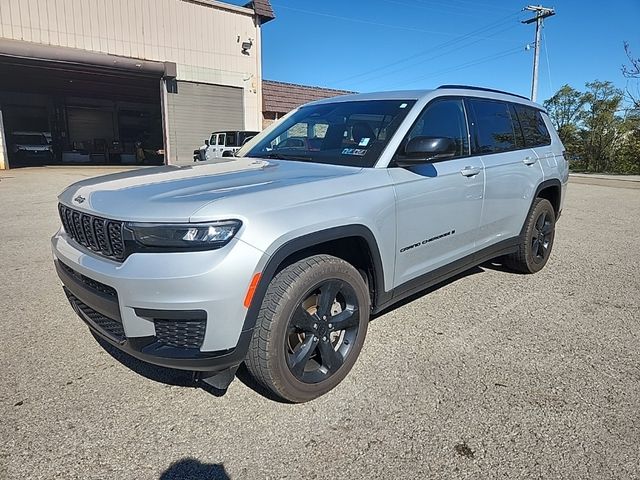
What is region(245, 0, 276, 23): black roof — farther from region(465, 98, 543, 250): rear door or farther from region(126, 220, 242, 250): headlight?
region(126, 220, 242, 250): headlight

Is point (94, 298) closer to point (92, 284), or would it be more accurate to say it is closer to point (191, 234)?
point (92, 284)

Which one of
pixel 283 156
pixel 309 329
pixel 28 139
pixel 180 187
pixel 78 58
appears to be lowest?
pixel 309 329

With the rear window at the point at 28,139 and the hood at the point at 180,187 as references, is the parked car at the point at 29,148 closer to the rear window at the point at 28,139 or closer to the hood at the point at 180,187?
the rear window at the point at 28,139

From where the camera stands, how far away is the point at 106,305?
2.29m

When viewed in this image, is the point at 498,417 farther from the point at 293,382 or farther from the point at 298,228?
the point at 298,228

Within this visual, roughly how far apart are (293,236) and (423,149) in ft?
3.76

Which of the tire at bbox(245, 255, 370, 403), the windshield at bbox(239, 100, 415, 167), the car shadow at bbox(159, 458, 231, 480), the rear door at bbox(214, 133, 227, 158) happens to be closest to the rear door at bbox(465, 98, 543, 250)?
the windshield at bbox(239, 100, 415, 167)

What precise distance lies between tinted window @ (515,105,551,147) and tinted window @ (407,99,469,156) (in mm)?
1240

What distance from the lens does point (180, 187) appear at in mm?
2520

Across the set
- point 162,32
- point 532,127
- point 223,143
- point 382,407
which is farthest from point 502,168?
point 162,32

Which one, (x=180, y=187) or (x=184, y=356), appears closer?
(x=184, y=356)

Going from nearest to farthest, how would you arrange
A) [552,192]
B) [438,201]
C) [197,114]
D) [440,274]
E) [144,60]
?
[438,201], [440,274], [552,192], [144,60], [197,114]

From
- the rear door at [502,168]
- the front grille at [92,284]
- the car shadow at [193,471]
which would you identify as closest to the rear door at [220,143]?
the rear door at [502,168]

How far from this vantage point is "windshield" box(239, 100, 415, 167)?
3168mm
